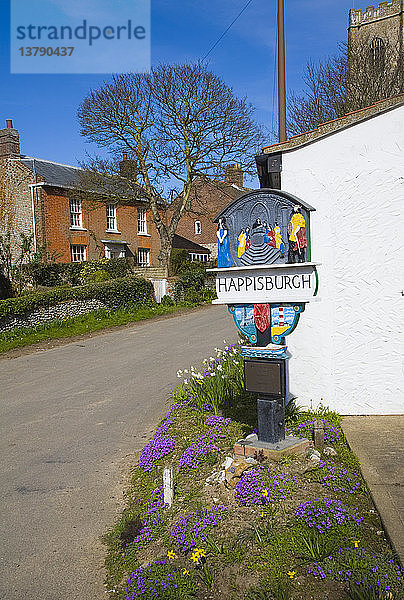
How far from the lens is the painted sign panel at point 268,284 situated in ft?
16.1

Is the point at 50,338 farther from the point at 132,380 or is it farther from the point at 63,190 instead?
the point at 63,190

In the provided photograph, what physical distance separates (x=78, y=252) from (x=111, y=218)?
3.69 metres

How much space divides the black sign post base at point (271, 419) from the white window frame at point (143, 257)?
29310mm

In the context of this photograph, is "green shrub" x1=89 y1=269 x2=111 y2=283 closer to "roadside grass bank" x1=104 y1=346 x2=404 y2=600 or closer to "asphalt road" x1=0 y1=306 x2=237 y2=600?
"asphalt road" x1=0 y1=306 x2=237 y2=600

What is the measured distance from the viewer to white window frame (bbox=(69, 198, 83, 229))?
29.1 meters

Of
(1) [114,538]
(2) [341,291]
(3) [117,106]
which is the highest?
(3) [117,106]

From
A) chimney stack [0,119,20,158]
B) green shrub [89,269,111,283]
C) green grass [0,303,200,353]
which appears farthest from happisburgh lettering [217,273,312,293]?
chimney stack [0,119,20,158]

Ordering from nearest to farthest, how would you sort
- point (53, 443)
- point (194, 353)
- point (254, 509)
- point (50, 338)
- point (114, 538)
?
point (254, 509)
point (114, 538)
point (53, 443)
point (194, 353)
point (50, 338)

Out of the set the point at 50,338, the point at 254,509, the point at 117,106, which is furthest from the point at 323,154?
the point at 117,106

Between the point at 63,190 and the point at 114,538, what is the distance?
2603 cm

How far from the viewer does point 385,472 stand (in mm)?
4793

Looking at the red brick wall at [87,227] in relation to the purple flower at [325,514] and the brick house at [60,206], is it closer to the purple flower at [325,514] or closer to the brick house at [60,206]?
the brick house at [60,206]

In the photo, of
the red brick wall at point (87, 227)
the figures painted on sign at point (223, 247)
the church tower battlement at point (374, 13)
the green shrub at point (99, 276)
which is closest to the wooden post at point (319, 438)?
the figures painted on sign at point (223, 247)

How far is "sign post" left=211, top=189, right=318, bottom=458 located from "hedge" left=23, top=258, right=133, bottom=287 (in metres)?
20.7
